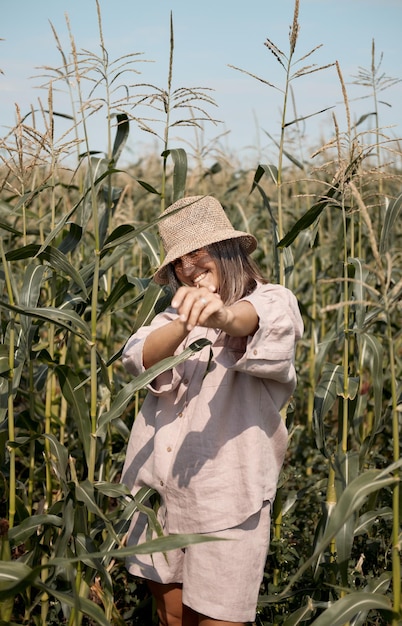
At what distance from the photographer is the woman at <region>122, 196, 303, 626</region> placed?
233cm

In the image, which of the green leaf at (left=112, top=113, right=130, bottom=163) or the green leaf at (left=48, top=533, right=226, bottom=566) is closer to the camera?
the green leaf at (left=48, top=533, right=226, bottom=566)

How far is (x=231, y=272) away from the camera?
93.4 inches

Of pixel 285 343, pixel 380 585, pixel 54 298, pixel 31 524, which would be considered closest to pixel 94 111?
pixel 54 298

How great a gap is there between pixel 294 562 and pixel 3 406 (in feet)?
4.46

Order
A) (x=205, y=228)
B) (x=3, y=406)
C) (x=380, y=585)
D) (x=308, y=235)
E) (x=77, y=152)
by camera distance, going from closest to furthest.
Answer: (x=380, y=585) → (x=205, y=228) → (x=3, y=406) → (x=77, y=152) → (x=308, y=235)

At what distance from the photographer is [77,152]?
138 inches

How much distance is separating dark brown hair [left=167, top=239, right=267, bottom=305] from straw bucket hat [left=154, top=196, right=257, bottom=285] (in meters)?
0.04

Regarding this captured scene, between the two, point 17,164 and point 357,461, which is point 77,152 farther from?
point 357,461

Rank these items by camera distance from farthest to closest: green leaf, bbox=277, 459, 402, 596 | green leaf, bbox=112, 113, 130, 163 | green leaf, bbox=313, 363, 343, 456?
green leaf, bbox=112, 113, 130, 163 → green leaf, bbox=313, 363, 343, 456 → green leaf, bbox=277, 459, 402, 596

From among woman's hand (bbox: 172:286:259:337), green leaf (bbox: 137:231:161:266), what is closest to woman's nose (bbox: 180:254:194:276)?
woman's hand (bbox: 172:286:259:337)

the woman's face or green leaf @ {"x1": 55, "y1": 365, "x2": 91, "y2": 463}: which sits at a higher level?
the woman's face

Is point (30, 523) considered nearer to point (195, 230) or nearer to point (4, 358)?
point (4, 358)

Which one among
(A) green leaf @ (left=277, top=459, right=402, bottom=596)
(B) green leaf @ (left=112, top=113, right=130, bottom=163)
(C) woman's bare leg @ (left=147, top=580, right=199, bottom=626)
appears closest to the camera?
(A) green leaf @ (left=277, top=459, right=402, bottom=596)

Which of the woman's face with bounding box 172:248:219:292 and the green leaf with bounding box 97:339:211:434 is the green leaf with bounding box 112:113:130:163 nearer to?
the woman's face with bounding box 172:248:219:292
